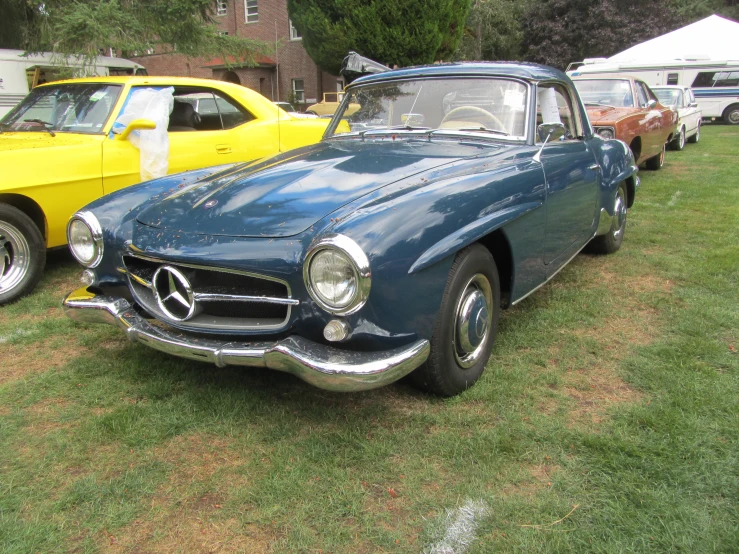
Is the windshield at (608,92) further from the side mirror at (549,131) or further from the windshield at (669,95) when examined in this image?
the side mirror at (549,131)

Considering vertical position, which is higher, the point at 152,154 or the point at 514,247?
the point at 152,154

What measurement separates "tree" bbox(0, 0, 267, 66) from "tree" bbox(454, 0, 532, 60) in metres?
20.7

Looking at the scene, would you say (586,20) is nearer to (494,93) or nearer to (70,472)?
(494,93)

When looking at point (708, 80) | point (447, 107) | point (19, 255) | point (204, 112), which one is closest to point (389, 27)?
point (708, 80)

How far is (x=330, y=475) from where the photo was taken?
227 cm

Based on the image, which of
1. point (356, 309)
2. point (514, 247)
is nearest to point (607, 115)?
point (514, 247)

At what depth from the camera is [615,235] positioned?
16.7ft

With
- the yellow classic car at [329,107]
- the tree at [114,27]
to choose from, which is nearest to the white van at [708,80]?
the yellow classic car at [329,107]

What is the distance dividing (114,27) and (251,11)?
830 inches

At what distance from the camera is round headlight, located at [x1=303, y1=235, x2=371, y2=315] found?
2.19m

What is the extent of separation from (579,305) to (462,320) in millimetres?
1605

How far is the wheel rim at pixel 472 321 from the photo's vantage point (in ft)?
8.88

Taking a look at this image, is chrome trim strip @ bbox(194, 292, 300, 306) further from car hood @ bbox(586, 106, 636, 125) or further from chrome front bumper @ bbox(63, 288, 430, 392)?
car hood @ bbox(586, 106, 636, 125)

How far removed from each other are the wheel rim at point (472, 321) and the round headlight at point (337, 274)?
633 millimetres
